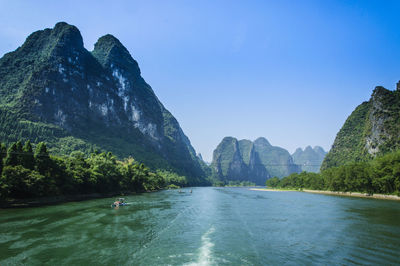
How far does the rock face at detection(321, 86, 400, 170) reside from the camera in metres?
117

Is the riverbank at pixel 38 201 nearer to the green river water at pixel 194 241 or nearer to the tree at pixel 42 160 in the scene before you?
the tree at pixel 42 160

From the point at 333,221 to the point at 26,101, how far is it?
176 metres

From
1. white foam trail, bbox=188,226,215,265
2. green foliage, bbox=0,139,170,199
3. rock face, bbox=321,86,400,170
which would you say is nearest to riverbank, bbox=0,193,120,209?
green foliage, bbox=0,139,170,199

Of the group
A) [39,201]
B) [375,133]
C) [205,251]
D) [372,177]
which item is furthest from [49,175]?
[375,133]

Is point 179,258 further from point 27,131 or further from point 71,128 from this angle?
point 71,128

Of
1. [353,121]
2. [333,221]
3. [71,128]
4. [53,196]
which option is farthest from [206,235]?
[353,121]

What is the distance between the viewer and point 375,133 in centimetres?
12762

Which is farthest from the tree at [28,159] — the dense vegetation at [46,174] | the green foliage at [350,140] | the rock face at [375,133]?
the green foliage at [350,140]

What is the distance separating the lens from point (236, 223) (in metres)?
32.4

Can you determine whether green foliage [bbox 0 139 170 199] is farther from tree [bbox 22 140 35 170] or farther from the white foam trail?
the white foam trail

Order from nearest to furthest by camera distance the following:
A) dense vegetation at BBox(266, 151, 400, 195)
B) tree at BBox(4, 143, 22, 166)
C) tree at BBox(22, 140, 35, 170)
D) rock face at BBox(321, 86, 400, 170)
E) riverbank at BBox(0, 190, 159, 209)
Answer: riverbank at BBox(0, 190, 159, 209) → tree at BBox(4, 143, 22, 166) → tree at BBox(22, 140, 35, 170) → dense vegetation at BBox(266, 151, 400, 195) → rock face at BBox(321, 86, 400, 170)

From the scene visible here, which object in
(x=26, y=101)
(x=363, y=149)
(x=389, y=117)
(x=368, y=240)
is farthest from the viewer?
(x=26, y=101)

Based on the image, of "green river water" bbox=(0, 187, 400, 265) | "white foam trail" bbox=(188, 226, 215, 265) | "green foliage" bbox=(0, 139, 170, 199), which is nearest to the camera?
"white foam trail" bbox=(188, 226, 215, 265)

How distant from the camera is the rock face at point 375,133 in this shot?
4604 inches
